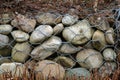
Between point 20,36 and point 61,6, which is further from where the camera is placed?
point 61,6

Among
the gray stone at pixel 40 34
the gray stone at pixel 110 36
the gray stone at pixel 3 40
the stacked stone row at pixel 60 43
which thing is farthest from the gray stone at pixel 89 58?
the gray stone at pixel 3 40

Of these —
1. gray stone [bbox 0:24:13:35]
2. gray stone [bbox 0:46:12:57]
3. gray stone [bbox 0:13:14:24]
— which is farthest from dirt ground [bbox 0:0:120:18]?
gray stone [bbox 0:46:12:57]

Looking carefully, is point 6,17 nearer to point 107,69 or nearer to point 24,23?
point 24,23

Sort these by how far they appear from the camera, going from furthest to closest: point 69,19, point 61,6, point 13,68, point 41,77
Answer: point 61,6, point 69,19, point 13,68, point 41,77

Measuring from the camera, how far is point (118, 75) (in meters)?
1.96

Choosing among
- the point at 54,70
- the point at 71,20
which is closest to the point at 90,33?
the point at 71,20

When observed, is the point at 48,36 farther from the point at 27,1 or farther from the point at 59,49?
the point at 27,1

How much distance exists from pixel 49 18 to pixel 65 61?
0.92 feet

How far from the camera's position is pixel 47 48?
2.13 metres

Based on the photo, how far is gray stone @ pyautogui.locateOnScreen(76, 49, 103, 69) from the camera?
7.03ft

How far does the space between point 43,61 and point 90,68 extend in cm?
28

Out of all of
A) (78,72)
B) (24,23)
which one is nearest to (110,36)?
(78,72)

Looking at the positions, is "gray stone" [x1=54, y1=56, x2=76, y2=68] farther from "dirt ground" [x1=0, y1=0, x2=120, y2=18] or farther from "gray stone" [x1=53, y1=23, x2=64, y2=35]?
"dirt ground" [x1=0, y1=0, x2=120, y2=18]

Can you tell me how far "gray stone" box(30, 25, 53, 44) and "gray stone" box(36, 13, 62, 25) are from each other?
0.07 meters
